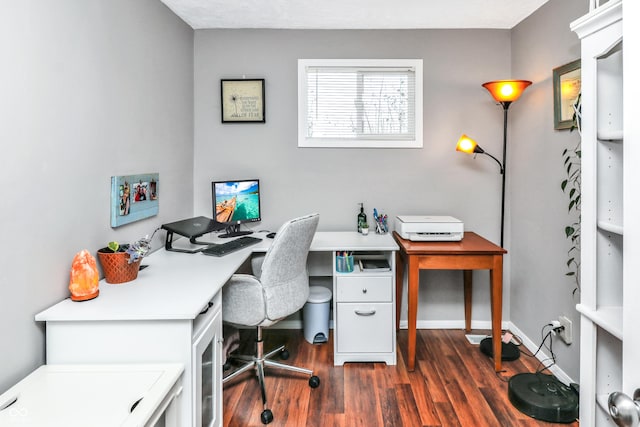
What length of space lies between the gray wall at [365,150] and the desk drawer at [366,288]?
2.24 ft

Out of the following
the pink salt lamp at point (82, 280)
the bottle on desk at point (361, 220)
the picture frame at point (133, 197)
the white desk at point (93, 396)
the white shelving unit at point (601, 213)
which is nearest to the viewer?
the white desk at point (93, 396)

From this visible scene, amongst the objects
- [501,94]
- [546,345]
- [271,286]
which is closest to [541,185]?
[501,94]

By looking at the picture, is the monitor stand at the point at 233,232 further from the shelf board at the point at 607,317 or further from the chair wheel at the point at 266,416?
the shelf board at the point at 607,317

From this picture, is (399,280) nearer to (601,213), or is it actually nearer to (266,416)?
(266,416)

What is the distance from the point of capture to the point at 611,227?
110cm

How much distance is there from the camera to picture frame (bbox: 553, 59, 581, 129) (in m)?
2.21

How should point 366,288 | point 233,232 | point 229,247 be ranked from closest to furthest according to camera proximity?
point 229,247 → point 366,288 → point 233,232

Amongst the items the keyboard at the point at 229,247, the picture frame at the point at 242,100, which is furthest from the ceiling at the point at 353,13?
the keyboard at the point at 229,247

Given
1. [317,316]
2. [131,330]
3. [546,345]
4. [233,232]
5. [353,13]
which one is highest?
[353,13]

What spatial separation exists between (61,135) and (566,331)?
2828 millimetres

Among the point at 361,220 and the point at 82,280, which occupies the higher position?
the point at 361,220

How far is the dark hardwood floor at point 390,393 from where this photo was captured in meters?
2.01

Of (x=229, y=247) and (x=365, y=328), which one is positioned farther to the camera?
(x=365, y=328)

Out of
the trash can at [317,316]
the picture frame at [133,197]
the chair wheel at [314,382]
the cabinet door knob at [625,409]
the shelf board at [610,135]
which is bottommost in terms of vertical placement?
the chair wheel at [314,382]
